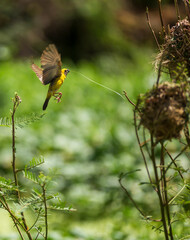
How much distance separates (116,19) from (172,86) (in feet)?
30.9

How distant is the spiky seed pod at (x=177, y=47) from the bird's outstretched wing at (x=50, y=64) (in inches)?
13.2

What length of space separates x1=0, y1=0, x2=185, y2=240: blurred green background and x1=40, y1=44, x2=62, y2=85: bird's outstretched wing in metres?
0.05

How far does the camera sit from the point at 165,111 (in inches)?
47.0

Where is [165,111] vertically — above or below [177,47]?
below

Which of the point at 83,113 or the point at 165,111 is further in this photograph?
the point at 83,113

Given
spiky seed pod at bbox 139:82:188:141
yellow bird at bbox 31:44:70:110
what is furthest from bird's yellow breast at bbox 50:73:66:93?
spiky seed pod at bbox 139:82:188:141

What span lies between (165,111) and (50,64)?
0.34 m

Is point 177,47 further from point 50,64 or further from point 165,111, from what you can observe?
point 50,64

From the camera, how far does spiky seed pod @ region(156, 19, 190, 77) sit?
4.58 ft

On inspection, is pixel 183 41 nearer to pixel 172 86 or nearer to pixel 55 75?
pixel 172 86

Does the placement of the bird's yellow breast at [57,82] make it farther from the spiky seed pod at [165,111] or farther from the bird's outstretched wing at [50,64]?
the spiky seed pod at [165,111]

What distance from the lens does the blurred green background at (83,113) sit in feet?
11.7

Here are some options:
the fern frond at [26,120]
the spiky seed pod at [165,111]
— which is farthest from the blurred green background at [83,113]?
the spiky seed pod at [165,111]

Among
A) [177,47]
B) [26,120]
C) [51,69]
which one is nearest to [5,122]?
[26,120]
